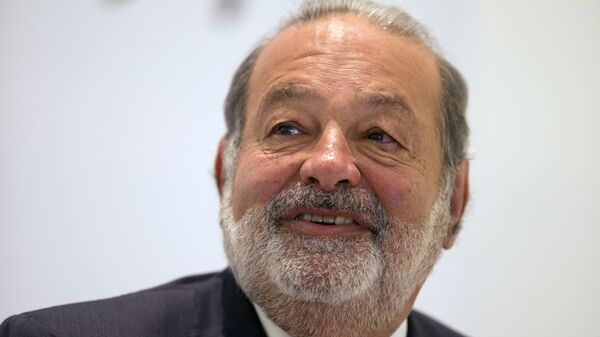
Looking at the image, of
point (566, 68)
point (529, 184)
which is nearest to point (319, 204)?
point (529, 184)

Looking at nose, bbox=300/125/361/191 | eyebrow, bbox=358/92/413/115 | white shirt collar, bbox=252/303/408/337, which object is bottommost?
white shirt collar, bbox=252/303/408/337

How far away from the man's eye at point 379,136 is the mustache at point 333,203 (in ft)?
0.44

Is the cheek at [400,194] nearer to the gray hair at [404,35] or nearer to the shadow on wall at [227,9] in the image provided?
the gray hair at [404,35]

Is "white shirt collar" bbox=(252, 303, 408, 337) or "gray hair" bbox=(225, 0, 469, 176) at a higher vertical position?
"gray hair" bbox=(225, 0, 469, 176)

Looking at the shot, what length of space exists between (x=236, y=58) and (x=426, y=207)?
1117mm

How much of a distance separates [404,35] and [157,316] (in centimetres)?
85

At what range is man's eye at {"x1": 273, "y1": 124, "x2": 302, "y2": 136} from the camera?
1267mm

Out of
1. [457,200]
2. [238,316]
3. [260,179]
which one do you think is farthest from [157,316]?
[457,200]

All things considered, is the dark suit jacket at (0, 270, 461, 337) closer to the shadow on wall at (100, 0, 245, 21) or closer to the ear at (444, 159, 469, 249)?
the ear at (444, 159, 469, 249)

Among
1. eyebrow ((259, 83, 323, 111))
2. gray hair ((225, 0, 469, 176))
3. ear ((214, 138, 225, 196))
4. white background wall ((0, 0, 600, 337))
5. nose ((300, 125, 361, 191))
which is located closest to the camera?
nose ((300, 125, 361, 191))

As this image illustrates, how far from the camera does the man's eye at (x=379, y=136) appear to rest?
125 centimetres

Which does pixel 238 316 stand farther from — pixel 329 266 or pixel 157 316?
pixel 329 266

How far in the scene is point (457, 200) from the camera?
149 centimetres

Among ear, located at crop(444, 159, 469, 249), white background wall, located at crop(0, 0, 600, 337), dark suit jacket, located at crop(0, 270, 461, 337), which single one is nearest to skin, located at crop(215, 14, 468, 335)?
ear, located at crop(444, 159, 469, 249)
